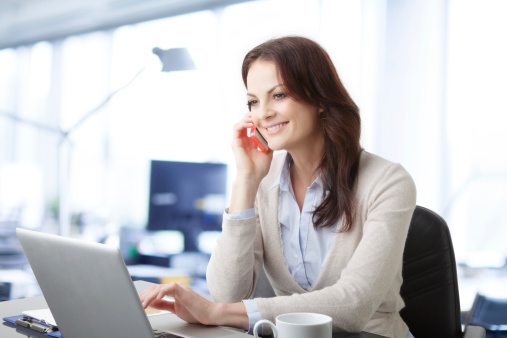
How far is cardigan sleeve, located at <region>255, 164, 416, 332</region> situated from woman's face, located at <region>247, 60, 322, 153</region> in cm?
25

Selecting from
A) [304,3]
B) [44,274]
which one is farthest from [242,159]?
[304,3]

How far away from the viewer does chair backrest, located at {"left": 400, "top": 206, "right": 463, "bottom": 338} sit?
133cm

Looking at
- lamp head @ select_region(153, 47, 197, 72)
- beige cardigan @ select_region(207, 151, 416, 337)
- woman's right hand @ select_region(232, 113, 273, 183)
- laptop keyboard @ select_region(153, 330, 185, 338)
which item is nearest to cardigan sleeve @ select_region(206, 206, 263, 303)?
beige cardigan @ select_region(207, 151, 416, 337)

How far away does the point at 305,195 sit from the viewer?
146cm

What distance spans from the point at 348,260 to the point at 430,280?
0.22 meters

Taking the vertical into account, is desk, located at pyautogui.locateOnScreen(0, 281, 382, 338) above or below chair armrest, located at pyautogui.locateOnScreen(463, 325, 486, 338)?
above

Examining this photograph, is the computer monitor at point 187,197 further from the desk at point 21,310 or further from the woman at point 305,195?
the desk at point 21,310

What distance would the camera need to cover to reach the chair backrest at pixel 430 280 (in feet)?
4.37

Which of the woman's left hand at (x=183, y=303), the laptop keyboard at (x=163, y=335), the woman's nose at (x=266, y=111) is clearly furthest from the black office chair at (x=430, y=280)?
the laptop keyboard at (x=163, y=335)

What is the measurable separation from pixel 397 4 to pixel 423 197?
102 cm

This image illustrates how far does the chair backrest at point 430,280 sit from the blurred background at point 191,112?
4.39 ft

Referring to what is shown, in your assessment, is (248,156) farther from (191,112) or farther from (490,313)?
(191,112)

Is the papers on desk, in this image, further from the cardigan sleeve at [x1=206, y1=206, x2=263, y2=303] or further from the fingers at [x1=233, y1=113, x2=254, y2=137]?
the fingers at [x1=233, y1=113, x2=254, y2=137]

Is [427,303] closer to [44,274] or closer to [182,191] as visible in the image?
[44,274]
